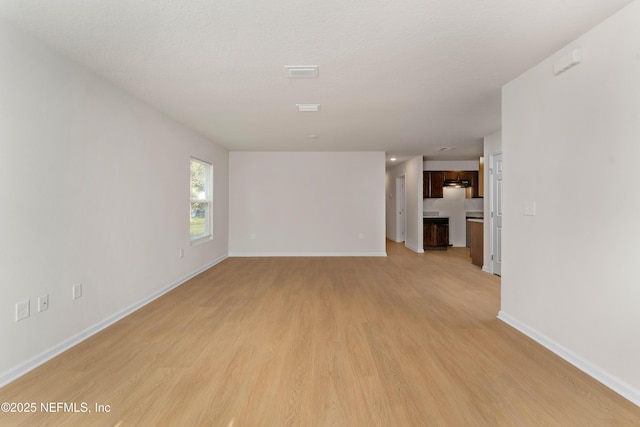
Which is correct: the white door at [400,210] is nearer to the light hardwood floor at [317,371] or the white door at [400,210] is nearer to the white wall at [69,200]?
Answer: the light hardwood floor at [317,371]

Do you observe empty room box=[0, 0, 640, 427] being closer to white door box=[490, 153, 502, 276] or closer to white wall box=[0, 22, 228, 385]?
white wall box=[0, 22, 228, 385]

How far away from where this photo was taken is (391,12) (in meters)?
1.85

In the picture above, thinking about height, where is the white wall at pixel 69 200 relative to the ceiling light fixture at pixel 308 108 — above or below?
below

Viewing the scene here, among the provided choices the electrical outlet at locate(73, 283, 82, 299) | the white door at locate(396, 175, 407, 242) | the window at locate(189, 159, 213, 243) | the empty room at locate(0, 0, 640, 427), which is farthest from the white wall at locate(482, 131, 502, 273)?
the electrical outlet at locate(73, 283, 82, 299)

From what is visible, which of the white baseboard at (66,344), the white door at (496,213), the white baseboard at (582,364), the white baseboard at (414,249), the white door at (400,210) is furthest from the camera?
the white door at (400,210)

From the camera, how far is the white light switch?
264 cm

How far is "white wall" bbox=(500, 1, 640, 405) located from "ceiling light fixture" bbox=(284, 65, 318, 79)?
6.44 ft

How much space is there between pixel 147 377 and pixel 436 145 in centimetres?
594

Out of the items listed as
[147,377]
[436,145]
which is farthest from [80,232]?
[436,145]

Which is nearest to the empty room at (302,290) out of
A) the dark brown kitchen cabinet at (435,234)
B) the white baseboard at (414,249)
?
the white baseboard at (414,249)

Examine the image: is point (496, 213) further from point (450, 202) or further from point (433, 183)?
point (450, 202)

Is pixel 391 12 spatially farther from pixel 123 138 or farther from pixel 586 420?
pixel 123 138

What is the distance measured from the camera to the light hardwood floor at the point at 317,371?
164 cm

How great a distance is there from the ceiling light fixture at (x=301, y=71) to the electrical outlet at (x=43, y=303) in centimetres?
264
